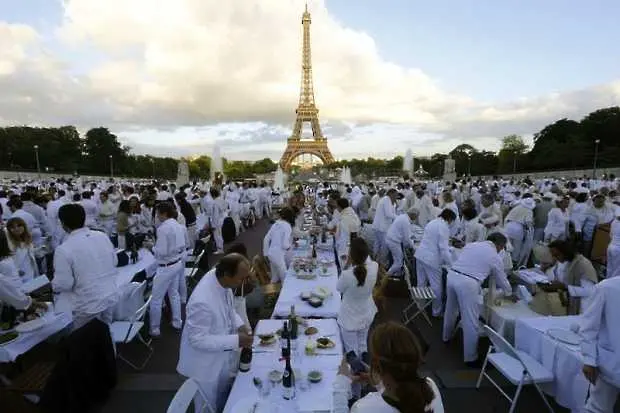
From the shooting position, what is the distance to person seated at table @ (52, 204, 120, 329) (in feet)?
12.1

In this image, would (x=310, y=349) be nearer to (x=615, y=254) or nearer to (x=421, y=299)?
(x=421, y=299)

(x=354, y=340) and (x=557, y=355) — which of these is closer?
(x=557, y=355)

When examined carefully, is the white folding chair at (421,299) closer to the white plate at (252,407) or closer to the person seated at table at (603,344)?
the person seated at table at (603,344)

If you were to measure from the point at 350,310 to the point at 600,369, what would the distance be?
209 centimetres

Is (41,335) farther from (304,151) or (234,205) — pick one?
(304,151)

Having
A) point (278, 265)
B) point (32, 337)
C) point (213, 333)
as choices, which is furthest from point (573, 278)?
point (32, 337)

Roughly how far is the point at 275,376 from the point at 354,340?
1.29 m

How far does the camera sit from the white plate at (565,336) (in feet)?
11.9

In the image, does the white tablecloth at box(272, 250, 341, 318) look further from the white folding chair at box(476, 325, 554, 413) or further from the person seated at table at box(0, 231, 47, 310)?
the person seated at table at box(0, 231, 47, 310)

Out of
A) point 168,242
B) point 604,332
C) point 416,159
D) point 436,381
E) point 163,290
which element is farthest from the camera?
point 416,159

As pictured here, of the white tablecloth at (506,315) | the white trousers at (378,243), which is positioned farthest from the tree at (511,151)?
the white tablecloth at (506,315)

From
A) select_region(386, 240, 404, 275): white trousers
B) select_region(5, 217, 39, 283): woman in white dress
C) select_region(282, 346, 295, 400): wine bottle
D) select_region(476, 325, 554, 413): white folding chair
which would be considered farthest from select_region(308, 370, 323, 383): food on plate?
select_region(386, 240, 404, 275): white trousers

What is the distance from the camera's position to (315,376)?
2.95 m

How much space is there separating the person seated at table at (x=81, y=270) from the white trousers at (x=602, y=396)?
15.0 feet
